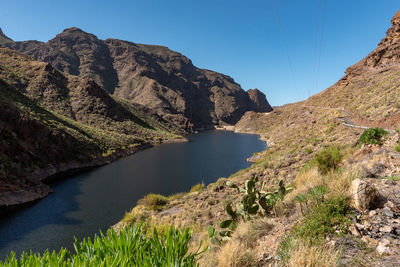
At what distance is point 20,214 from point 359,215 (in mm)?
24883

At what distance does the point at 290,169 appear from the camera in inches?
640

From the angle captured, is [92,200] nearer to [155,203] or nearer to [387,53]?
[155,203]

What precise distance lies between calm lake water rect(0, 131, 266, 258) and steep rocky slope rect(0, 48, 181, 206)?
10.6 ft

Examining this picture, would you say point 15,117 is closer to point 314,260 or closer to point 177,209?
point 177,209

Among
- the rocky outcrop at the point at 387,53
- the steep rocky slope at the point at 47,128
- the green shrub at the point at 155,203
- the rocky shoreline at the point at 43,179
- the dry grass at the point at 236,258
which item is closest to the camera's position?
the dry grass at the point at 236,258

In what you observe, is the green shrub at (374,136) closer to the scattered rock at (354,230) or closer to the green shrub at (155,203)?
the scattered rock at (354,230)

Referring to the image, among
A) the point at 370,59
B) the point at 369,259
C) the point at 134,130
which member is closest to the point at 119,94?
the point at 134,130

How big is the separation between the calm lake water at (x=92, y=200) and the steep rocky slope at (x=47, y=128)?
3.22 metres

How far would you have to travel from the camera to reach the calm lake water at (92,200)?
1506cm

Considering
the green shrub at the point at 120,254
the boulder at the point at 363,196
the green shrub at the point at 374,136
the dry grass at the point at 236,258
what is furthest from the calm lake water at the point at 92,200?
the green shrub at the point at 374,136

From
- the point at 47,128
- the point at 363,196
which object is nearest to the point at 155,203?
the point at 363,196

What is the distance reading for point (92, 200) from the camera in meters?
21.9

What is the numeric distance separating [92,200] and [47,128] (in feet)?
69.0

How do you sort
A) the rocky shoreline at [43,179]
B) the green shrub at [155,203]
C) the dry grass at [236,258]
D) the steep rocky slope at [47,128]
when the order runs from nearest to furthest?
the dry grass at [236,258]
the green shrub at [155,203]
the rocky shoreline at [43,179]
the steep rocky slope at [47,128]
